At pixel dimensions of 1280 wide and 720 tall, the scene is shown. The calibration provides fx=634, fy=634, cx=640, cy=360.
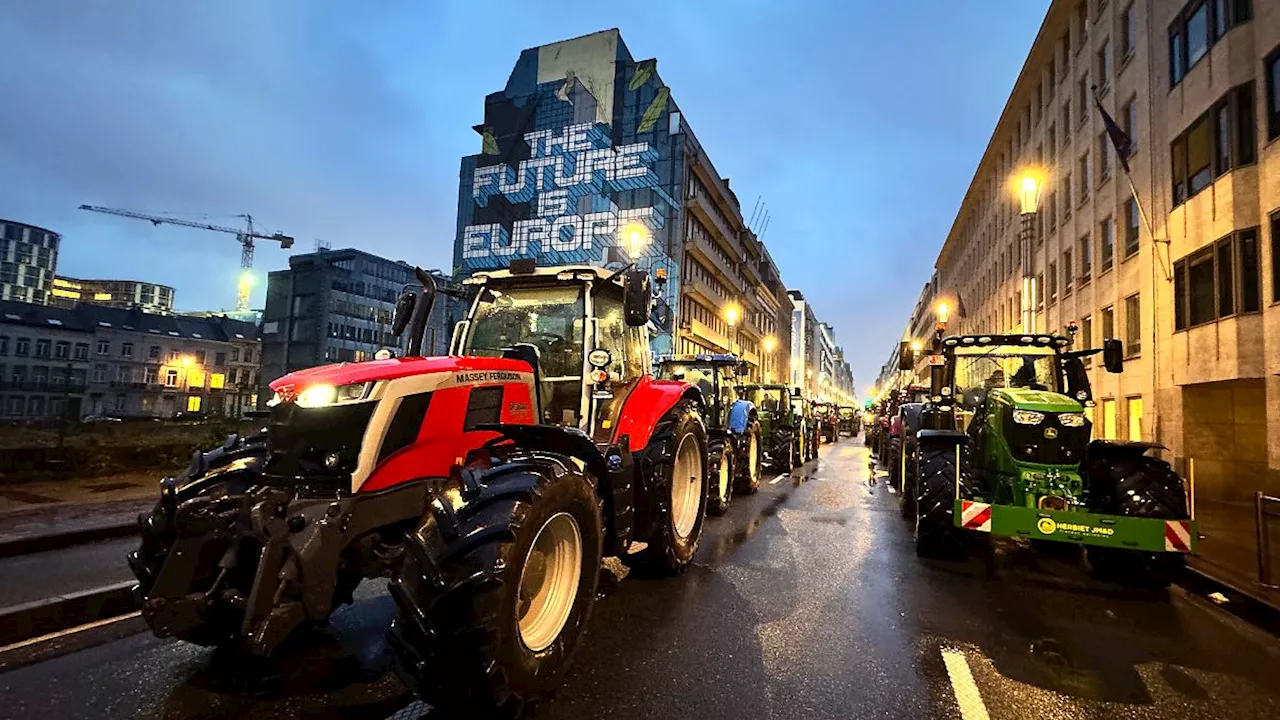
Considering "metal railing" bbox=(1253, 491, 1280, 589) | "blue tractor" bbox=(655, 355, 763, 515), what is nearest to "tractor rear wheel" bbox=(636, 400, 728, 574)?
"blue tractor" bbox=(655, 355, 763, 515)

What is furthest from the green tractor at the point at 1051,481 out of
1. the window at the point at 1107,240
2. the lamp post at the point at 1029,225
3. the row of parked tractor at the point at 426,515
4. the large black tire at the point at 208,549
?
the window at the point at 1107,240

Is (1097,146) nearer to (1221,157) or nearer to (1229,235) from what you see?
(1221,157)

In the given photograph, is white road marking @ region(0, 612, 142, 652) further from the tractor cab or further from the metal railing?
the metal railing

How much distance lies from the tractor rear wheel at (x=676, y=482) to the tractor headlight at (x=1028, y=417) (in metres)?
3.40

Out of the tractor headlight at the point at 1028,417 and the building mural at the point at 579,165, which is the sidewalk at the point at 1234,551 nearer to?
the tractor headlight at the point at 1028,417

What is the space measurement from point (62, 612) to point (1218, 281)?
1976cm

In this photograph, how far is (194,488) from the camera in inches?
143

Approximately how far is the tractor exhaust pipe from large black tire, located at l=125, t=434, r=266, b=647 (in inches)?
59.9

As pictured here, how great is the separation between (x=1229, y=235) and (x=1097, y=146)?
951cm

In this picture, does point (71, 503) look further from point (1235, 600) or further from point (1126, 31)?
point (1126, 31)

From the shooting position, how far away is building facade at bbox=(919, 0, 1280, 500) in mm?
13070

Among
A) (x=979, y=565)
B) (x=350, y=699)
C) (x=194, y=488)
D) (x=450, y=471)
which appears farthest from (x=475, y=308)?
(x=979, y=565)

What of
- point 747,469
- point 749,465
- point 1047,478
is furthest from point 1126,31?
point 1047,478

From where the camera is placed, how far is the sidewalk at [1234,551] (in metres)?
Answer: 6.07
